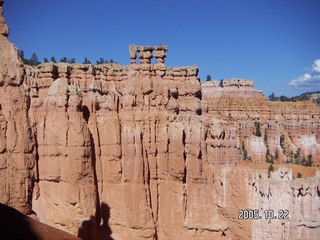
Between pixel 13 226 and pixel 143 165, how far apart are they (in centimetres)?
1224

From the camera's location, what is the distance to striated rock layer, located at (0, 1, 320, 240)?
15.2 m

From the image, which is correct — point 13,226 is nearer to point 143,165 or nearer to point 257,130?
point 143,165

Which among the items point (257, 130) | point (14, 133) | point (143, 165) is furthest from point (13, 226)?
point (257, 130)

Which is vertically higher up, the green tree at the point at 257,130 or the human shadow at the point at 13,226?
the green tree at the point at 257,130

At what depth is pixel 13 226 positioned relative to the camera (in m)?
5.20

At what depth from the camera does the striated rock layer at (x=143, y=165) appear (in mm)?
15227

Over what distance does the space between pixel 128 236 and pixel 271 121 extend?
2024 inches

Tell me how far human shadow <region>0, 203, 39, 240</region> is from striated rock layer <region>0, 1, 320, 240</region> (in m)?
9.40

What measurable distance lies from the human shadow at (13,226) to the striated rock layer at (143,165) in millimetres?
9401

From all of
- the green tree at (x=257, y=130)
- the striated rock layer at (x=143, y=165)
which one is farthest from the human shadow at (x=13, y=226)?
the green tree at (x=257, y=130)

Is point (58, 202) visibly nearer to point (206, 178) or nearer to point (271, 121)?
point (206, 178)

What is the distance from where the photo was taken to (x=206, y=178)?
1861 centimetres

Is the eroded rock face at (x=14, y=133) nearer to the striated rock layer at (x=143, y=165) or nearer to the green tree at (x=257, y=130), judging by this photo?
the striated rock layer at (x=143, y=165)

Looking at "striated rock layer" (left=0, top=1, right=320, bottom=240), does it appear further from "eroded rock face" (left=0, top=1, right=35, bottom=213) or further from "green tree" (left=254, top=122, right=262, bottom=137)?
"green tree" (left=254, top=122, right=262, bottom=137)
